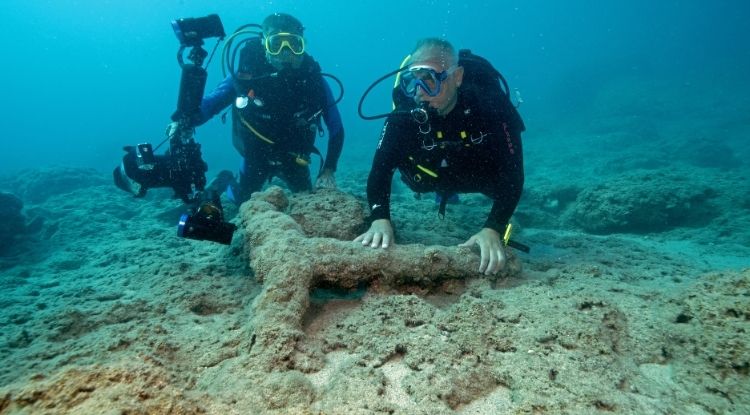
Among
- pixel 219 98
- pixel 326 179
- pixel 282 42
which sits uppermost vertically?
pixel 282 42

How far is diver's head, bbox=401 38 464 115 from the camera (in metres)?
3.84

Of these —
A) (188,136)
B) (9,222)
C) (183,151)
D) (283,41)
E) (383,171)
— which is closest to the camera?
(383,171)

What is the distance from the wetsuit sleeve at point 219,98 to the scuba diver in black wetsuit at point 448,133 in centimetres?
378

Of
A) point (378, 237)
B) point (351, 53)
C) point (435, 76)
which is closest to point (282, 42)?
point (435, 76)

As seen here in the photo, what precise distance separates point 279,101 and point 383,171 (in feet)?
10.9

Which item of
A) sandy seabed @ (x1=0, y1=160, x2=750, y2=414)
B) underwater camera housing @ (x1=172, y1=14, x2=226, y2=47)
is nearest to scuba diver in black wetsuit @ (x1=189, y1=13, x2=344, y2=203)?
underwater camera housing @ (x1=172, y1=14, x2=226, y2=47)

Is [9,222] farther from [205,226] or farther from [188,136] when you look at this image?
[205,226]

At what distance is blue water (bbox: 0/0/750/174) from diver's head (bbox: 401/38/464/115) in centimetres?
2401

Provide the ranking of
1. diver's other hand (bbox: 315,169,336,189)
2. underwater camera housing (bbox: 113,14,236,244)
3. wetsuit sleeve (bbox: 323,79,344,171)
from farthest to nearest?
wetsuit sleeve (bbox: 323,79,344,171), diver's other hand (bbox: 315,169,336,189), underwater camera housing (bbox: 113,14,236,244)

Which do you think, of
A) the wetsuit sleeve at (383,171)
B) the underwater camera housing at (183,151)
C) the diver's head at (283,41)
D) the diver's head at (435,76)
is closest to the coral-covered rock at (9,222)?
the underwater camera housing at (183,151)

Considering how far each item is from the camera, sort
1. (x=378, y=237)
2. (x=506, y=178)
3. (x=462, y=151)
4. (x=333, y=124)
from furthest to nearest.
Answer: (x=333, y=124)
(x=462, y=151)
(x=506, y=178)
(x=378, y=237)

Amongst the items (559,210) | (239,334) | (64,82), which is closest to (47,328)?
(239,334)

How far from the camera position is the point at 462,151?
425 cm

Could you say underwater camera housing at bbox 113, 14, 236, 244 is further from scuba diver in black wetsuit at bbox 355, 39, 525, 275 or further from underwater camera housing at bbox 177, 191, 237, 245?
scuba diver in black wetsuit at bbox 355, 39, 525, 275
